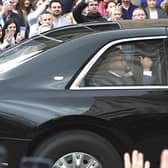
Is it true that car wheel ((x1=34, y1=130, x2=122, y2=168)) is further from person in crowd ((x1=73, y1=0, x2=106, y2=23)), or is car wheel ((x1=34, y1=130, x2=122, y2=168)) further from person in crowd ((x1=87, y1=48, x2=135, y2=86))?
person in crowd ((x1=73, y1=0, x2=106, y2=23))

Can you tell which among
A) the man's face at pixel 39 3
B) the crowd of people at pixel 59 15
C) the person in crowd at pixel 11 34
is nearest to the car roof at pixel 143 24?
the crowd of people at pixel 59 15

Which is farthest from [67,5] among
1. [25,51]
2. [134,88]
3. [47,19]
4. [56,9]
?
[134,88]

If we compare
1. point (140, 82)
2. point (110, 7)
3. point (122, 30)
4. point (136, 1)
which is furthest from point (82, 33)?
point (136, 1)

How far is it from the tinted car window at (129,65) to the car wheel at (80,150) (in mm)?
449

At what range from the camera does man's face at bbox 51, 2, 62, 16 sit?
30.8 feet

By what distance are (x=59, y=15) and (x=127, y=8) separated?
4.38ft

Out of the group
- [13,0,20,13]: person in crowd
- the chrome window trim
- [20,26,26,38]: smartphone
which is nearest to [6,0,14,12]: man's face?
[13,0,20,13]: person in crowd

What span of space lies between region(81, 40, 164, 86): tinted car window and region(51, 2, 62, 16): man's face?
15.0ft

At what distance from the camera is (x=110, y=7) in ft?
33.1

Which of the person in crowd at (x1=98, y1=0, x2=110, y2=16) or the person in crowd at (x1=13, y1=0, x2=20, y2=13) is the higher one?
the person in crowd at (x1=13, y1=0, x2=20, y2=13)

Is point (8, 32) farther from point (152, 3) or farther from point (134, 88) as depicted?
point (134, 88)

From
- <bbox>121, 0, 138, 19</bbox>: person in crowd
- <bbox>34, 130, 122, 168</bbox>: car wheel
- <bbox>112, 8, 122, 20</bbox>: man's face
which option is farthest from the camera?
<bbox>121, 0, 138, 19</bbox>: person in crowd

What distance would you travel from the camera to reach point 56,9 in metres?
9.37

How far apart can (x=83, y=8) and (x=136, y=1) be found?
8.86 ft
